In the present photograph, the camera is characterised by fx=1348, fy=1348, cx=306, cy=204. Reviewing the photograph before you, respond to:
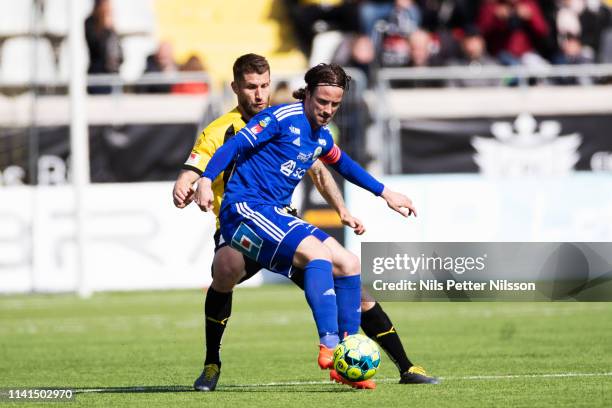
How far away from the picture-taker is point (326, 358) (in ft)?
24.9

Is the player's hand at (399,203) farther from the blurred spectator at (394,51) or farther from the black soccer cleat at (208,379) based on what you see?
the blurred spectator at (394,51)

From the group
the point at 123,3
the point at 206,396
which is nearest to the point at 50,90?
the point at 123,3

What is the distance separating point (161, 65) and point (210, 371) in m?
13.4

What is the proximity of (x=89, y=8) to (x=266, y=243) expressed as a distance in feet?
51.5

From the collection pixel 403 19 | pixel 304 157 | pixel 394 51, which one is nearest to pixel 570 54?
pixel 403 19

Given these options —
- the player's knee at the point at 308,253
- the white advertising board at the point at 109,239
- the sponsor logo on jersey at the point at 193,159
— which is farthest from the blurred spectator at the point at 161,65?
the player's knee at the point at 308,253

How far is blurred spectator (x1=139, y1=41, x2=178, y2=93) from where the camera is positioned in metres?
21.2

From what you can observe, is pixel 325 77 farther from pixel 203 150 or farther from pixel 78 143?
pixel 78 143

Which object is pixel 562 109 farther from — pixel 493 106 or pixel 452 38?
pixel 452 38

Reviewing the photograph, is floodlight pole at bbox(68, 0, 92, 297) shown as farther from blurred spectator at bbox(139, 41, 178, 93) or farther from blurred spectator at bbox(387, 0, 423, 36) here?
blurred spectator at bbox(387, 0, 423, 36)

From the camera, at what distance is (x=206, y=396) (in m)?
8.07

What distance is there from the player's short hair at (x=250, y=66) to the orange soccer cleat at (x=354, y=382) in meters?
1.94

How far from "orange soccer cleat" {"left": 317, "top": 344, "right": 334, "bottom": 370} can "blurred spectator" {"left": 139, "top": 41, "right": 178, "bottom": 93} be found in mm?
13799

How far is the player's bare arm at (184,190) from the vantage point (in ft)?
25.6
